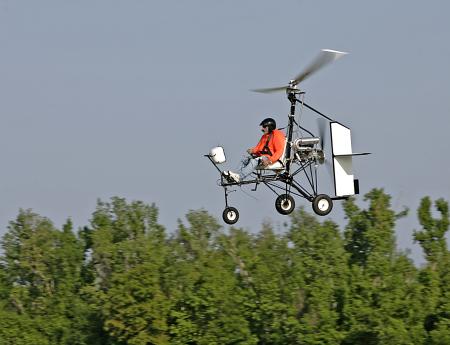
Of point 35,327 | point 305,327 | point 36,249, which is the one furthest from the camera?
point 36,249

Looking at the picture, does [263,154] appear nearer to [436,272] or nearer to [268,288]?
[268,288]

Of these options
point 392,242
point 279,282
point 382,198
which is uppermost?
point 382,198

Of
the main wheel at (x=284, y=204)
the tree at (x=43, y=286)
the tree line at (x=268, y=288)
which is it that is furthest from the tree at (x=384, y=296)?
the main wheel at (x=284, y=204)

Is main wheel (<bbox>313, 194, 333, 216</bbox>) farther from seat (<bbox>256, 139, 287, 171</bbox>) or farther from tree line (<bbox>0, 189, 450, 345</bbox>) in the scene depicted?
tree line (<bbox>0, 189, 450, 345</bbox>)

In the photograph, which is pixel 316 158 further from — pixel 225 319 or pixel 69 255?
pixel 69 255

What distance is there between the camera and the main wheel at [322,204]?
14.1m

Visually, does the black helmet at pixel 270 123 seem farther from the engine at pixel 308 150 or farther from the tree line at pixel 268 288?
the tree line at pixel 268 288

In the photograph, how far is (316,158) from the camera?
45.7 feet

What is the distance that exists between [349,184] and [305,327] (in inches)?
798

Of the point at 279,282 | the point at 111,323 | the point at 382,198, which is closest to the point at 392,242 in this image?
the point at 382,198

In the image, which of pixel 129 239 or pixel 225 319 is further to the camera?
pixel 129 239

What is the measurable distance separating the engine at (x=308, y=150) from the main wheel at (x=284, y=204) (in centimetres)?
91

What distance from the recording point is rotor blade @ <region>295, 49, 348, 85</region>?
472 inches

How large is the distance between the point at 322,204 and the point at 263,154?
5.74 feet
